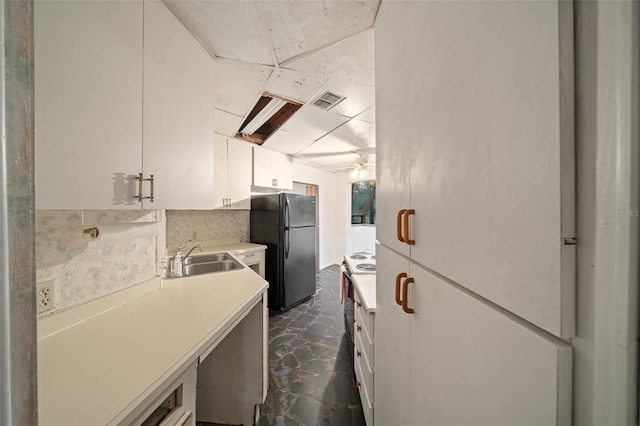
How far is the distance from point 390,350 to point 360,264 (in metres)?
1.36

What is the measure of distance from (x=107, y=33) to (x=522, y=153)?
1388mm

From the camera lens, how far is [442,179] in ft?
1.74

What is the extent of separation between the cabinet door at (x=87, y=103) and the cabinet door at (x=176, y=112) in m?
0.06

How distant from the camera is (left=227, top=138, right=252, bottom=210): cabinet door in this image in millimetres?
2943

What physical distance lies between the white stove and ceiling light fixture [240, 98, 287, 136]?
1753 millimetres

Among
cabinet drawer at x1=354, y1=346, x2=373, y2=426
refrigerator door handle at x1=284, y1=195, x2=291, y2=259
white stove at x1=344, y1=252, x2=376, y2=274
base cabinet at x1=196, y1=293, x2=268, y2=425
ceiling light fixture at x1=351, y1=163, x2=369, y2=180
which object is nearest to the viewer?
cabinet drawer at x1=354, y1=346, x2=373, y2=426

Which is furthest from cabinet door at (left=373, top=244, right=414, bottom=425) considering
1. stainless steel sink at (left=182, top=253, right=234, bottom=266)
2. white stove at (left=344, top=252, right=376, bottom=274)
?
stainless steel sink at (left=182, top=253, right=234, bottom=266)

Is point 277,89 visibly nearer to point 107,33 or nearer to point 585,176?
point 107,33

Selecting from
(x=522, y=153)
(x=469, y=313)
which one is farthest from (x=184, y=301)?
(x=522, y=153)

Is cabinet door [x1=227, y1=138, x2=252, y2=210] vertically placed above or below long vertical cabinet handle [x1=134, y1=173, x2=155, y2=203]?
above

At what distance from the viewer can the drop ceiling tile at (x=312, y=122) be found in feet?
7.34

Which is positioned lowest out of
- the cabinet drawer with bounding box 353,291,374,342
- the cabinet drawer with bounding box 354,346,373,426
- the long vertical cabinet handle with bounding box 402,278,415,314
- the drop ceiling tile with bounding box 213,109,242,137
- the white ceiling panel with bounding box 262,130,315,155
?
the cabinet drawer with bounding box 354,346,373,426

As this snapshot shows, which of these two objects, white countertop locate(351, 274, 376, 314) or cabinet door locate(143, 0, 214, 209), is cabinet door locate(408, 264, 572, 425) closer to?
white countertop locate(351, 274, 376, 314)

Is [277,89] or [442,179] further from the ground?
[277,89]
